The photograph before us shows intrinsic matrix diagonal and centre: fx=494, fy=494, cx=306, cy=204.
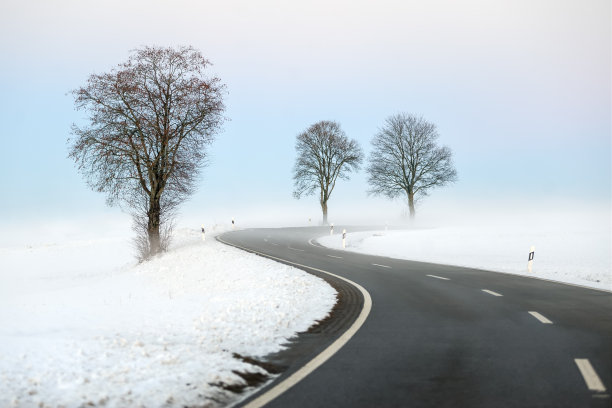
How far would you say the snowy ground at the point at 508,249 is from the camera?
2150 centimetres

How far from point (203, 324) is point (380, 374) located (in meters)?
3.73

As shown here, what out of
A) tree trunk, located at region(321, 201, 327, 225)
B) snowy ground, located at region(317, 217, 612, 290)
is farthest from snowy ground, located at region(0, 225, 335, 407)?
tree trunk, located at region(321, 201, 327, 225)

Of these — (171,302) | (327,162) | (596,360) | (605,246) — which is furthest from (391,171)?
(596,360)

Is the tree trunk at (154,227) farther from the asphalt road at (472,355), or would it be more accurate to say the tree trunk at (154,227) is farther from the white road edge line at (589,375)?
the white road edge line at (589,375)

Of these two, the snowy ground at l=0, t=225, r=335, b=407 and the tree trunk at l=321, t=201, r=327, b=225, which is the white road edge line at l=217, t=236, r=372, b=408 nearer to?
the snowy ground at l=0, t=225, r=335, b=407

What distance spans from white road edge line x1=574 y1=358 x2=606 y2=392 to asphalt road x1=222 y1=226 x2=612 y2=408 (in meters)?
0.01

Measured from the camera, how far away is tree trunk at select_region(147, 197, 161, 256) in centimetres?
2658

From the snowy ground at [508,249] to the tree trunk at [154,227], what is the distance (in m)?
11.9

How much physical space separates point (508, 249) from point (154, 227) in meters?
21.0

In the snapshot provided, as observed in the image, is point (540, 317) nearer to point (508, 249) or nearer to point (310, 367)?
point (310, 367)

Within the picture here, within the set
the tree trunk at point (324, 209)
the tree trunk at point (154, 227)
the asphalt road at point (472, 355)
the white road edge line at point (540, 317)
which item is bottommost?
the white road edge line at point (540, 317)

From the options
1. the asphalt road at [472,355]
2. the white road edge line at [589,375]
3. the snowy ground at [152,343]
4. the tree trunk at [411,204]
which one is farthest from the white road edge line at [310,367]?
the tree trunk at [411,204]

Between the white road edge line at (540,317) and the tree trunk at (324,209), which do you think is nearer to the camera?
the white road edge line at (540,317)

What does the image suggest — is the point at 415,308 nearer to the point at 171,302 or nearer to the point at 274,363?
the point at 274,363
